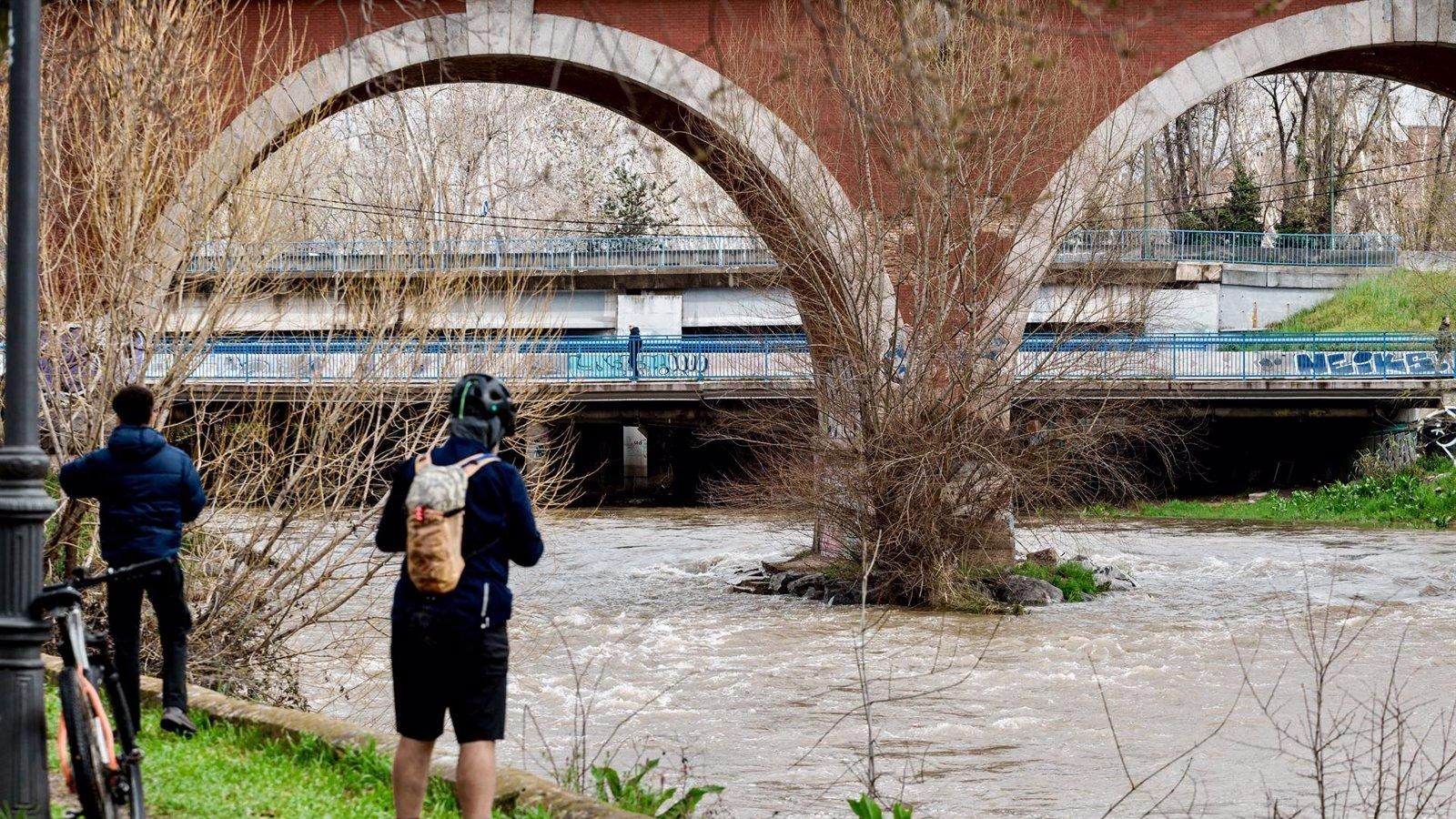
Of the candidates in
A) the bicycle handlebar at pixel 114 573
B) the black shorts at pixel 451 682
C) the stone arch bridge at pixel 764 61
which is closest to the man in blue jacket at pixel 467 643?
the black shorts at pixel 451 682

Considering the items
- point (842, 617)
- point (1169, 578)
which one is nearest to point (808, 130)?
point (842, 617)

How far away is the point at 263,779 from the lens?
572 centimetres

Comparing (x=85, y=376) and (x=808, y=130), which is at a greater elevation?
(x=808, y=130)

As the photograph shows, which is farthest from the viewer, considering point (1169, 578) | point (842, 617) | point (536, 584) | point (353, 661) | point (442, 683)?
point (1169, 578)

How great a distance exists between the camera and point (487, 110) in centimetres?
3828

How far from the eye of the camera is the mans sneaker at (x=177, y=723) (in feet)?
20.9

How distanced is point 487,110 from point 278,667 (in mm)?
30035

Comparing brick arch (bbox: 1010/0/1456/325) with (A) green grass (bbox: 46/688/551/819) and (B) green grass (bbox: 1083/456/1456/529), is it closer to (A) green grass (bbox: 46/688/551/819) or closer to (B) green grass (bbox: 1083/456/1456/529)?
(B) green grass (bbox: 1083/456/1456/529)

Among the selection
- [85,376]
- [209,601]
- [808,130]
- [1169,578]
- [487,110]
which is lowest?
[1169,578]

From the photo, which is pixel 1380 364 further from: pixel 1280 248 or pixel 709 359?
pixel 1280 248

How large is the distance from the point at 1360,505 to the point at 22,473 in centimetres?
2746

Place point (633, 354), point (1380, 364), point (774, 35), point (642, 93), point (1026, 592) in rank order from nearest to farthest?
point (1026, 592) < point (774, 35) < point (642, 93) < point (1380, 364) < point (633, 354)

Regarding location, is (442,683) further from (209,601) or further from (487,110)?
(487,110)

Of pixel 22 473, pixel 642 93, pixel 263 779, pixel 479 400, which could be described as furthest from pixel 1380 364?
pixel 22 473
